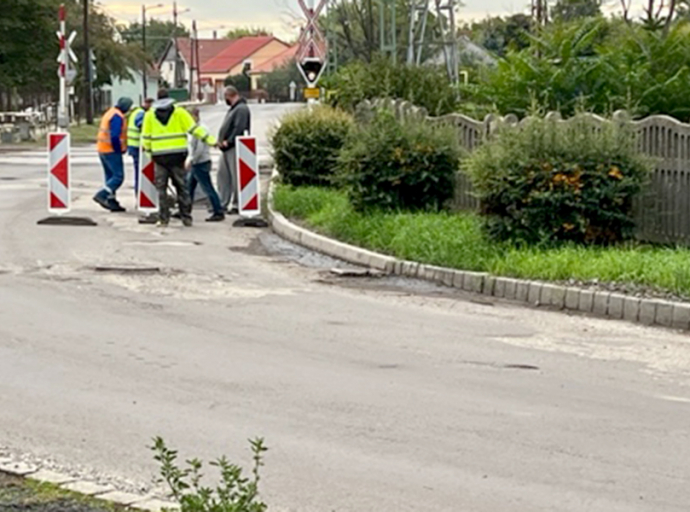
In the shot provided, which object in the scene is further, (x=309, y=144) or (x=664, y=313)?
(x=309, y=144)

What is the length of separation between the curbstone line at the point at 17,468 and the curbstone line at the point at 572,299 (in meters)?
6.64

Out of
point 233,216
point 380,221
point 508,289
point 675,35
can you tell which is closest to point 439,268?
point 508,289

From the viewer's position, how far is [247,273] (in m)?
15.0

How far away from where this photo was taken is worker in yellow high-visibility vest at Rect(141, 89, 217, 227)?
19.3 meters

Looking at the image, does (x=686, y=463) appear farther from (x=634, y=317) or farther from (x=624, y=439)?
(x=634, y=317)

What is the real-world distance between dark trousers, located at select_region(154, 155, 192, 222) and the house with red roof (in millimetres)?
140506

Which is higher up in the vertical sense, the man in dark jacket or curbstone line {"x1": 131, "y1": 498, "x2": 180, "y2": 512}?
the man in dark jacket

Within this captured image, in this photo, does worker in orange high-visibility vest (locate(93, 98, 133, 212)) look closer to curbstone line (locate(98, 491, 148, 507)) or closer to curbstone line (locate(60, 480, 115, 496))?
curbstone line (locate(60, 480, 115, 496))

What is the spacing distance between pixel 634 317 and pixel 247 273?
14.8 feet

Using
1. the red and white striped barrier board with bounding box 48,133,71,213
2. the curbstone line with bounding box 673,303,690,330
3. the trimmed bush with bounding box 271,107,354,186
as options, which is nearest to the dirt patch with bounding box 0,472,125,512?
Answer: the curbstone line with bounding box 673,303,690,330

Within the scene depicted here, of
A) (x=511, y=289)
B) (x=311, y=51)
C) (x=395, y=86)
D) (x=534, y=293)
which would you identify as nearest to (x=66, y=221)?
(x=311, y=51)

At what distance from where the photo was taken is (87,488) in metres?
6.73

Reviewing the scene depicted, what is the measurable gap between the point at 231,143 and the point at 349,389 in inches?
470

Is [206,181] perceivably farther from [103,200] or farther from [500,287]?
[500,287]
